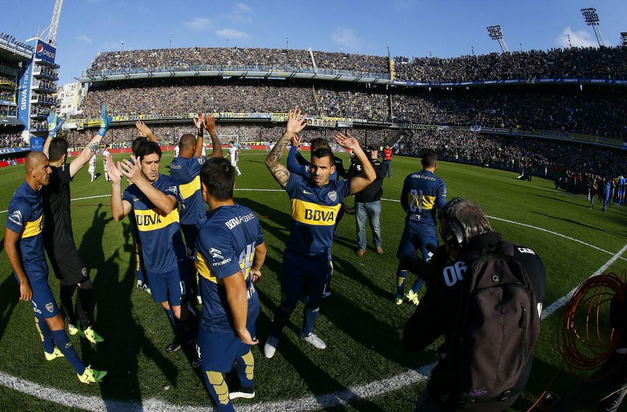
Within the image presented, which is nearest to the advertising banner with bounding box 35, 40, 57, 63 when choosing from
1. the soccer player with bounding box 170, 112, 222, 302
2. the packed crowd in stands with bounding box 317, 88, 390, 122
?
the packed crowd in stands with bounding box 317, 88, 390, 122

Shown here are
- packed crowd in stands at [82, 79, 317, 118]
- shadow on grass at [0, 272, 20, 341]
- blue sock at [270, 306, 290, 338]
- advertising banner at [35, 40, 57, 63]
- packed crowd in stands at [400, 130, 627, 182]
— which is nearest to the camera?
blue sock at [270, 306, 290, 338]

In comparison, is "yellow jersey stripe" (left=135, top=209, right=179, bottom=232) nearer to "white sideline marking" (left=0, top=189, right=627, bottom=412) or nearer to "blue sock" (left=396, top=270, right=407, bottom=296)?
"white sideline marking" (left=0, top=189, right=627, bottom=412)

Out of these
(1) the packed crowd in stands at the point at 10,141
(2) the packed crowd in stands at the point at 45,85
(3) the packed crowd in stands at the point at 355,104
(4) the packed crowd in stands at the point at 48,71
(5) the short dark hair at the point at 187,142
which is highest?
(4) the packed crowd in stands at the point at 48,71

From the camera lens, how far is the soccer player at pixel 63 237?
5586mm

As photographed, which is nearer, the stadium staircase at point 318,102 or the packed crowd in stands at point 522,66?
the packed crowd in stands at point 522,66

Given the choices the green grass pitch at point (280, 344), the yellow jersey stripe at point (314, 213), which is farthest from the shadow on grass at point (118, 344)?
the yellow jersey stripe at point (314, 213)

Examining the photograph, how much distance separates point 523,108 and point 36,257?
60694mm

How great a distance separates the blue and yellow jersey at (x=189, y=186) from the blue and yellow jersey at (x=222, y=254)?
377 centimetres

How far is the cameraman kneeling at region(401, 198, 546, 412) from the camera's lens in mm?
2104

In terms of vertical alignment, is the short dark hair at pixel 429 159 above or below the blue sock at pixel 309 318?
above

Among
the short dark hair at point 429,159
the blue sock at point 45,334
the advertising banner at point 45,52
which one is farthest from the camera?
the advertising banner at point 45,52

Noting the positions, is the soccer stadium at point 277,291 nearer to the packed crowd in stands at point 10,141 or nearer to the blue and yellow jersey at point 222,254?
the blue and yellow jersey at point 222,254

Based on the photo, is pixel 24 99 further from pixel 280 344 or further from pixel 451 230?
pixel 451 230

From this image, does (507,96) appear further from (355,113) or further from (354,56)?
(354,56)
